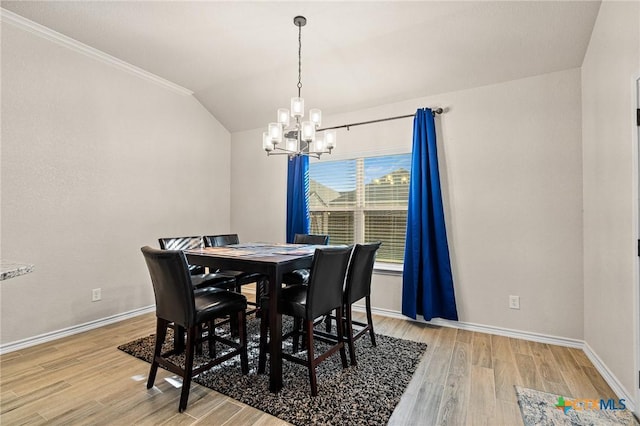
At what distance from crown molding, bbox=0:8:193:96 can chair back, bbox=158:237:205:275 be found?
6.72 feet

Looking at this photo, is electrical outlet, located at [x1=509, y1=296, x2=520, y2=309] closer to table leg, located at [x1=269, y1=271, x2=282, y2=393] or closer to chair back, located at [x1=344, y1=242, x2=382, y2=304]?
chair back, located at [x1=344, y1=242, x2=382, y2=304]

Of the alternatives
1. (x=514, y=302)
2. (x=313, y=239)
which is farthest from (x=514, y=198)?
(x=313, y=239)

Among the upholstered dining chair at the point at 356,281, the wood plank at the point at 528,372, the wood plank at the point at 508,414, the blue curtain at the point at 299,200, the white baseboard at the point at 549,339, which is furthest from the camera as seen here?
the blue curtain at the point at 299,200

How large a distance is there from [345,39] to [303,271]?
7.76ft

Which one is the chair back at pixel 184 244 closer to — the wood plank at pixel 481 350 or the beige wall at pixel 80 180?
the beige wall at pixel 80 180

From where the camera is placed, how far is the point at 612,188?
216 cm

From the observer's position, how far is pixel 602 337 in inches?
91.0

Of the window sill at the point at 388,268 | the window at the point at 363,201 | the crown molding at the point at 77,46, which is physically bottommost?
the window sill at the point at 388,268

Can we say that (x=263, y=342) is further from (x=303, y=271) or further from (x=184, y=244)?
(x=184, y=244)

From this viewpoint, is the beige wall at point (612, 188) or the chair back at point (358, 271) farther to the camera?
the chair back at point (358, 271)

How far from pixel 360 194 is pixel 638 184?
8.48 ft

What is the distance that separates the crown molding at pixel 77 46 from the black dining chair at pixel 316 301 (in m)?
3.15

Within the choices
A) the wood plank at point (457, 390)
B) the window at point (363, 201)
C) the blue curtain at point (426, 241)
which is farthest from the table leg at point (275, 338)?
the window at point (363, 201)

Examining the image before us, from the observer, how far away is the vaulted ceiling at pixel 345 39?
252 centimetres
